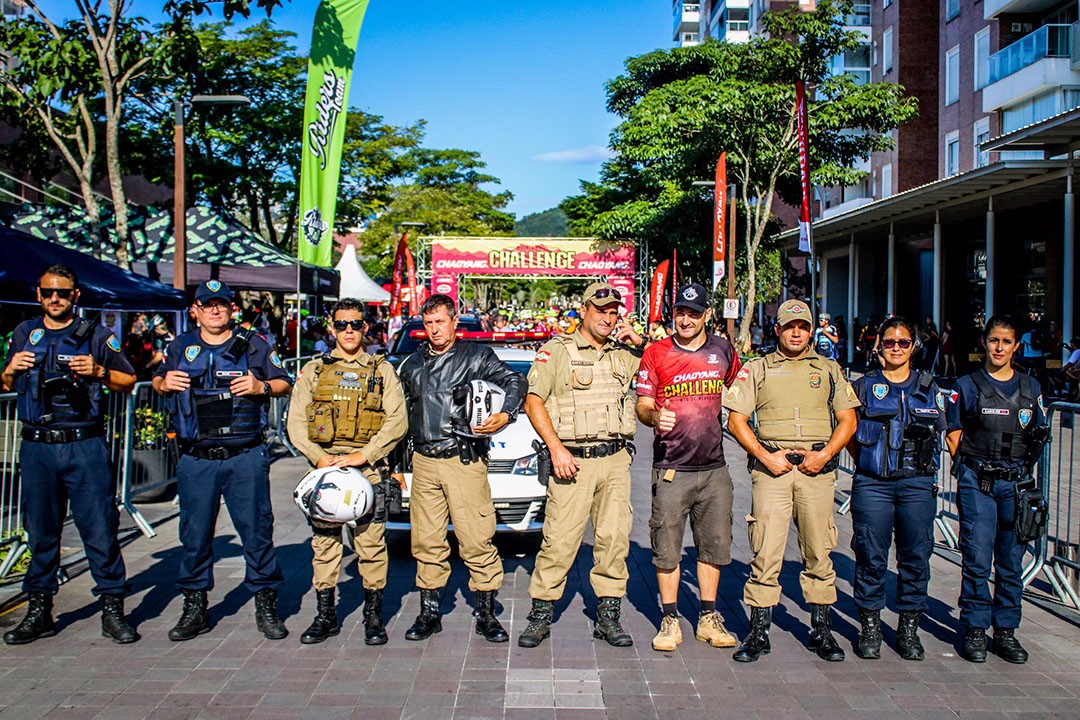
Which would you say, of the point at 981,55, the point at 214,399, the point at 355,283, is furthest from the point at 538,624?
the point at 355,283

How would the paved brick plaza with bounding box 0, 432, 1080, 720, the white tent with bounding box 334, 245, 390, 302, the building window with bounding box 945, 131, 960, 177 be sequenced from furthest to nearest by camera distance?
the white tent with bounding box 334, 245, 390, 302, the building window with bounding box 945, 131, 960, 177, the paved brick plaza with bounding box 0, 432, 1080, 720

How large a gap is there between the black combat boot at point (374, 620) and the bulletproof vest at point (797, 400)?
236 centimetres

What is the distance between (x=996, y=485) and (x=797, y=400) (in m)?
1.20

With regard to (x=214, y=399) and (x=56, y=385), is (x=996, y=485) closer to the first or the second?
(x=214, y=399)

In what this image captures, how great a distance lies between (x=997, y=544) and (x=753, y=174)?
73.9ft

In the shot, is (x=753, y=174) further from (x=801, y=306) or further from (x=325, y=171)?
(x=801, y=306)

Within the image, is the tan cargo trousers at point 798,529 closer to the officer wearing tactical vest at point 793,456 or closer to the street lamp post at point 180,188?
the officer wearing tactical vest at point 793,456

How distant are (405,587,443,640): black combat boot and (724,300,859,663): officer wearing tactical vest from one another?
175cm

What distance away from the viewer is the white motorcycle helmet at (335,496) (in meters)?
5.14

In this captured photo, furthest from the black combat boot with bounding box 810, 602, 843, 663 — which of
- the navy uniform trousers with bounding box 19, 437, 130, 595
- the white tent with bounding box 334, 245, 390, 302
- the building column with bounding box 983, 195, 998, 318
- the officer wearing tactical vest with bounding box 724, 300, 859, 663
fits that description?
the white tent with bounding box 334, 245, 390, 302

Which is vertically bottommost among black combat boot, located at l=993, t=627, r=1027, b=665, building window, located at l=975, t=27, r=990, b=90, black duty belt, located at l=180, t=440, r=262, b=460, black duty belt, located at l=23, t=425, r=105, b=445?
black combat boot, located at l=993, t=627, r=1027, b=665

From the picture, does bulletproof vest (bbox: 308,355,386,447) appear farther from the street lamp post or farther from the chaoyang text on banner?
the street lamp post

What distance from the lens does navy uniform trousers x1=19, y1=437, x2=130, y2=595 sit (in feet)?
17.4

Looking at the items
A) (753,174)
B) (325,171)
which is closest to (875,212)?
(753,174)
